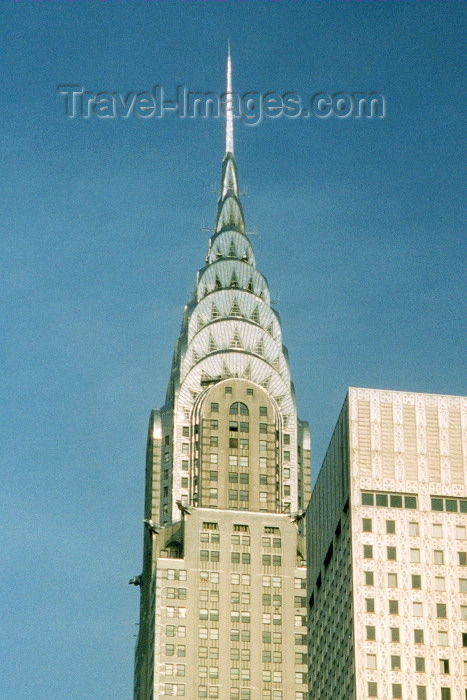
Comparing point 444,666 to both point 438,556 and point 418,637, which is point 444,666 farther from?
point 438,556

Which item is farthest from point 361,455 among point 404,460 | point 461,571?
point 461,571

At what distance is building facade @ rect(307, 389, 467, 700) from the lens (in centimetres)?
17150

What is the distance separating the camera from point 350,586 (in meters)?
177

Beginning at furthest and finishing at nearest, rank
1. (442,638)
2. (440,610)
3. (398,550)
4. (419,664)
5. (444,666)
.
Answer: (398,550), (440,610), (442,638), (444,666), (419,664)

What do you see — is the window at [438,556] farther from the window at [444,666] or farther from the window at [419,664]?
the window at [419,664]

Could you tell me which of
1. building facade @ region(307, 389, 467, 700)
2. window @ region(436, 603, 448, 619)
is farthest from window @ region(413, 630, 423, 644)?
window @ region(436, 603, 448, 619)

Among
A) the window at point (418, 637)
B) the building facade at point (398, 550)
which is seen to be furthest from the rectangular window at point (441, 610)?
the window at point (418, 637)

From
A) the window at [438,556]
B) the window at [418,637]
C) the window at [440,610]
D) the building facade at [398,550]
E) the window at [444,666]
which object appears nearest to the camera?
the window at [444,666]

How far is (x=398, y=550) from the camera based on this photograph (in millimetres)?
177625

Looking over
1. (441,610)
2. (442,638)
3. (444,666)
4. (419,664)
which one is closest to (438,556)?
(441,610)

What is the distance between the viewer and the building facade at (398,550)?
171500 mm

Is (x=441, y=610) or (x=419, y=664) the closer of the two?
(x=419, y=664)

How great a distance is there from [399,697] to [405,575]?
1317cm

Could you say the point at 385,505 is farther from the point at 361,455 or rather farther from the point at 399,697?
the point at 399,697
